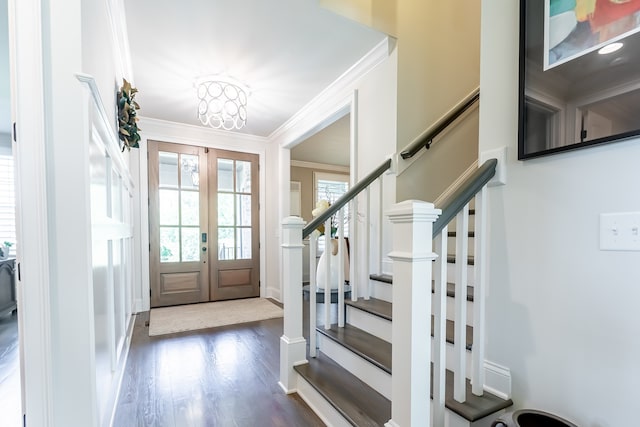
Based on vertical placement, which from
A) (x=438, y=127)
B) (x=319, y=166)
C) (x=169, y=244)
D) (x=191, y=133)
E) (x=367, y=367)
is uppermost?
(x=191, y=133)

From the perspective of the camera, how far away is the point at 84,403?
1.11m

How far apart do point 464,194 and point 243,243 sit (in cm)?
384

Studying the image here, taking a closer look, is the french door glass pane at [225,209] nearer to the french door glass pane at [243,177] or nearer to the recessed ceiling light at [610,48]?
the french door glass pane at [243,177]

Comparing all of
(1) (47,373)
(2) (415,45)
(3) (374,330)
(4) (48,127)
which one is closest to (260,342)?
(3) (374,330)

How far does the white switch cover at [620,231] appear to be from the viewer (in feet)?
3.00

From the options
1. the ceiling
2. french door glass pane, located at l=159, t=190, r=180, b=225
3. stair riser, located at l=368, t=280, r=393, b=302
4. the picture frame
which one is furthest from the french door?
the picture frame

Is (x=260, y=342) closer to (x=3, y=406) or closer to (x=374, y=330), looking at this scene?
(x=374, y=330)

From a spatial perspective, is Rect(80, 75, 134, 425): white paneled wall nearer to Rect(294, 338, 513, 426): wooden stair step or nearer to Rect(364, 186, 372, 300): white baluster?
Rect(294, 338, 513, 426): wooden stair step

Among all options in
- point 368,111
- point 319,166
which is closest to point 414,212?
point 368,111

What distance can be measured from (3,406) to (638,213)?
3349 mm

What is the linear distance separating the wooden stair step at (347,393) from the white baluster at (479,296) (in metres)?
0.45

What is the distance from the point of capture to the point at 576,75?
40.1 inches

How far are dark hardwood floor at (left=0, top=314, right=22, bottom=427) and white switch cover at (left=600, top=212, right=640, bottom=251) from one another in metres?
2.99

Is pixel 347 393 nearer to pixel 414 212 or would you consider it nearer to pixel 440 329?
pixel 440 329
